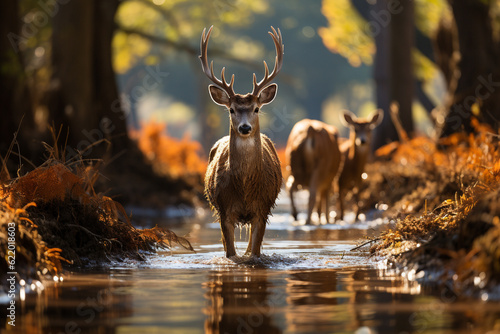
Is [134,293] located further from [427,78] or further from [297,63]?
[297,63]

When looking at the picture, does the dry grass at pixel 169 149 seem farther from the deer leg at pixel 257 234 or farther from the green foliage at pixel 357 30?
the deer leg at pixel 257 234

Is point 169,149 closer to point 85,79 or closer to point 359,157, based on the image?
point 85,79

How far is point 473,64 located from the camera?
72.2ft

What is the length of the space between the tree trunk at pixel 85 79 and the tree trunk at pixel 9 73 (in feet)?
5.44

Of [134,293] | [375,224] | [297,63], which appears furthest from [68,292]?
[297,63]

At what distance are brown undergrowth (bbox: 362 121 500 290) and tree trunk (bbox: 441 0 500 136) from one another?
2.16 meters

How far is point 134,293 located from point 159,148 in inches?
895

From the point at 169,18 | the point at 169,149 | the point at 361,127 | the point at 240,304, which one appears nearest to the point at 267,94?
the point at 240,304

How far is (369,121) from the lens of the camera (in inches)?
794

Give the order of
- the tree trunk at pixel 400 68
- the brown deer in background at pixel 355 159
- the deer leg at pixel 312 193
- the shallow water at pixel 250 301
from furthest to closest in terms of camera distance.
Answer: the tree trunk at pixel 400 68 < the brown deer in background at pixel 355 159 < the deer leg at pixel 312 193 < the shallow water at pixel 250 301

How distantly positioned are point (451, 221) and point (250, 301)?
Result: 9.96 ft

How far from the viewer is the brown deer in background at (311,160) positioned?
1828cm

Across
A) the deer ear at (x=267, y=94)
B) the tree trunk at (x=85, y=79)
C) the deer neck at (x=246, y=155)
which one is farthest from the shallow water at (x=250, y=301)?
the tree trunk at (x=85, y=79)

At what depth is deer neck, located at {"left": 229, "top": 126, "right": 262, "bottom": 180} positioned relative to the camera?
11.8 meters
